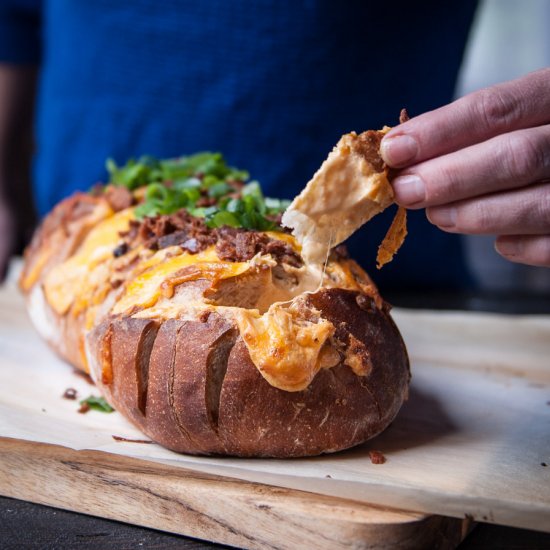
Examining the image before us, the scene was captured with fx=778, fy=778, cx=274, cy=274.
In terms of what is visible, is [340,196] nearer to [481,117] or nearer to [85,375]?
[481,117]

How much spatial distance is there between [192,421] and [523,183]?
3.09 feet

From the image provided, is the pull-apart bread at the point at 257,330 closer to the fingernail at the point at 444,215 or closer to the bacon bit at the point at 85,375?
the fingernail at the point at 444,215

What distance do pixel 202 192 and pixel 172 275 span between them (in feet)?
2.01

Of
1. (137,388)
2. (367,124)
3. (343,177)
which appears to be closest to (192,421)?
(137,388)

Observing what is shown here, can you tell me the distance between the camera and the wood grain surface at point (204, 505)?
5.36 feet

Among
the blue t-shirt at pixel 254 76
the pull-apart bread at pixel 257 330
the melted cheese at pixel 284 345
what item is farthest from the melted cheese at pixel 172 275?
the blue t-shirt at pixel 254 76

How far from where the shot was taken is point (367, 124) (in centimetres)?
356

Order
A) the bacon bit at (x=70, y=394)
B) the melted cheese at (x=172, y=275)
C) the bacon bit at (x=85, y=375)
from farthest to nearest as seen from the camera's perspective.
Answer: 1. the bacon bit at (x=85, y=375)
2. the bacon bit at (x=70, y=394)
3. the melted cheese at (x=172, y=275)

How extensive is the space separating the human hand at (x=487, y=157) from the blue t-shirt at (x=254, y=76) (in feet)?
5.83

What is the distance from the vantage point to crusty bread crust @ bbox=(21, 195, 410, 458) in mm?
1853

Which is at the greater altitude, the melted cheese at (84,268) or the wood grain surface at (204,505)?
the melted cheese at (84,268)

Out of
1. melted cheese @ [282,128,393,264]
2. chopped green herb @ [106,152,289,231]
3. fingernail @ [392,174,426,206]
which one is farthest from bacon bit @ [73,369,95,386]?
fingernail @ [392,174,426,206]

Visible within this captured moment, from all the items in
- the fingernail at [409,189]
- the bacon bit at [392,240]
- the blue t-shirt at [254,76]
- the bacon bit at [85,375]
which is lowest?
the bacon bit at [85,375]

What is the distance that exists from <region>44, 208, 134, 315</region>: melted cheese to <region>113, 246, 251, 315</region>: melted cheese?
35 centimetres
